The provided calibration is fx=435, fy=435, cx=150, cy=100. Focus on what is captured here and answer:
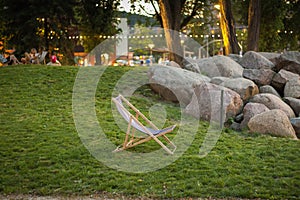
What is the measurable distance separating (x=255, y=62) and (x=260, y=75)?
1.35 m

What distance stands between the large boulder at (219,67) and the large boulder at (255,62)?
18.1 inches

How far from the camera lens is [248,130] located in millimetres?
10289

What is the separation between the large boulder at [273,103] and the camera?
37.5 feet

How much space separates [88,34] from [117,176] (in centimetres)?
2133

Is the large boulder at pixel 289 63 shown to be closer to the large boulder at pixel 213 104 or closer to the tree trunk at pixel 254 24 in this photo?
the tree trunk at pixel 254 24

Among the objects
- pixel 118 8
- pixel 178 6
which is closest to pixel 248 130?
pixel 178 6

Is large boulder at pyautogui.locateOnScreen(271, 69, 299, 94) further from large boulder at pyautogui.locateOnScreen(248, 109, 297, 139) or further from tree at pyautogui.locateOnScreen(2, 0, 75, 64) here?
tree at pyautogui.locateOnScreen(2, 0, 75, 64)

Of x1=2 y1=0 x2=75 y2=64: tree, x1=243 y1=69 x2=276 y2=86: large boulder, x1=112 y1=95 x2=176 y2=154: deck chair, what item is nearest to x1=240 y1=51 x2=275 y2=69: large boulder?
x1=243 y1=69 x2=276 y2=86: large boulder

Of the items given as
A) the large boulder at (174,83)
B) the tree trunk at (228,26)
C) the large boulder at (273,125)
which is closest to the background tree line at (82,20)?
the tree trunk at (228,26)

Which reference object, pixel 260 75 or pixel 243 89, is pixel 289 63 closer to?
pixel 260 75

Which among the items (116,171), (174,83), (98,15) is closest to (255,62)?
(174,83)

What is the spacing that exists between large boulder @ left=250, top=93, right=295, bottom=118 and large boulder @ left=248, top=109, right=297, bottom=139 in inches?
58.4

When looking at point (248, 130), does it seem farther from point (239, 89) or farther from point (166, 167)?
point (166, 167)

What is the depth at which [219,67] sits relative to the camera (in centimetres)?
1451
